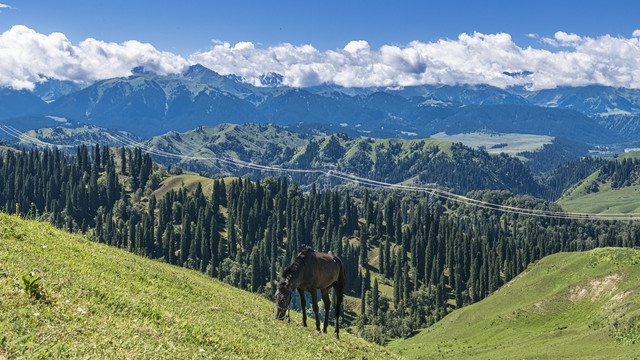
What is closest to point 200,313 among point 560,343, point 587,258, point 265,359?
point 265,359

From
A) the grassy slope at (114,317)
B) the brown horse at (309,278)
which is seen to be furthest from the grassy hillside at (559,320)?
the grassy slope at (114,317)

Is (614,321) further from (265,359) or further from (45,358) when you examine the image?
(45,358)

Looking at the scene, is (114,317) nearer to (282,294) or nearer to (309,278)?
(282,294)

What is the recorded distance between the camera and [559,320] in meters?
128

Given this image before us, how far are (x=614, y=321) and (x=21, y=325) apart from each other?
118 meters

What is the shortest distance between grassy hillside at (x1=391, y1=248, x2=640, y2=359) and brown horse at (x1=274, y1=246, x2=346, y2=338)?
74.3 metres

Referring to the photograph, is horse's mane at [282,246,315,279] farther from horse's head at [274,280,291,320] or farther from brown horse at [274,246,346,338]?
horse's head at [274,280,291,320]

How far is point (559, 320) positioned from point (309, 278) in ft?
396

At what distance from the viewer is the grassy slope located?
14.8 meters

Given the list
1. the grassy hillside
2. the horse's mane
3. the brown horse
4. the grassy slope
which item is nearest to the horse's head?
the brown horse

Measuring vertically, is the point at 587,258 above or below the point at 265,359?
below

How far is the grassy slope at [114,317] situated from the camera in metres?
14.8

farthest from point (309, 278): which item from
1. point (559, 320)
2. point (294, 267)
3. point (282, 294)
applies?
point (559, 320)

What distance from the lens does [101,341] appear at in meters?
15.2
